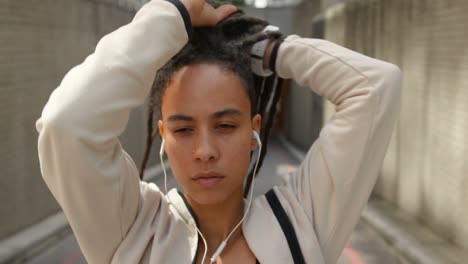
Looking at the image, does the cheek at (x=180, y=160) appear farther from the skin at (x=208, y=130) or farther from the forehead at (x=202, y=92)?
the forehead at (x=202, y=92)

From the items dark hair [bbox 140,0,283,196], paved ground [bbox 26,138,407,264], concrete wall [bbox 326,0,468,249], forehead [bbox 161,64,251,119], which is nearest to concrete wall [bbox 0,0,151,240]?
paved ground [bbox 26,138,407,264]

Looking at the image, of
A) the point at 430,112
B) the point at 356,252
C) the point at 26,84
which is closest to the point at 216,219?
the point at 356,252

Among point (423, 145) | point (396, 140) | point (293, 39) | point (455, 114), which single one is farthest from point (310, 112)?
point (293, 39)

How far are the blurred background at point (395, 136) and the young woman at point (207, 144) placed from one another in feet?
8.98

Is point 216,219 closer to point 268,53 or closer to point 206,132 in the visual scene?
point 206,132

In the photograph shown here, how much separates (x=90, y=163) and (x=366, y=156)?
31.2 inches

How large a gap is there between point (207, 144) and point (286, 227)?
0.33m

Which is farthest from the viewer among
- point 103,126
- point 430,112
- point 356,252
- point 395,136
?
point 395,136

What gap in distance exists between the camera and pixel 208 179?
5.59 feet

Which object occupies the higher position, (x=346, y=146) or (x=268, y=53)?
(x=268, y=53)

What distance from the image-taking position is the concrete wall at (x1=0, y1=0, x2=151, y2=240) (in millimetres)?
5910

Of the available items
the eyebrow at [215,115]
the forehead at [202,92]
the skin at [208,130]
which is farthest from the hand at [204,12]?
the eyebrow at [215,115]

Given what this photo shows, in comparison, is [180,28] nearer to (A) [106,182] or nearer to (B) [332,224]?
(A) [106,182]

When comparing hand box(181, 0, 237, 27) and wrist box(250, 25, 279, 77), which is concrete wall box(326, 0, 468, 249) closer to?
wrist box(250, 25, 279, 77)
